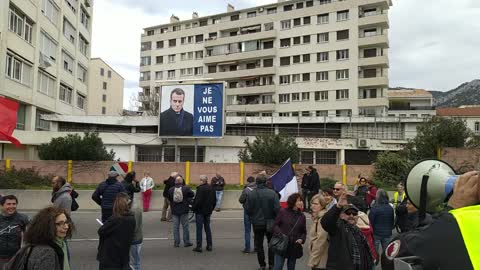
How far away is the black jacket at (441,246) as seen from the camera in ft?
4.44

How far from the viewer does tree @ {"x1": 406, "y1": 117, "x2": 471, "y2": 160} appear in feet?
86.3

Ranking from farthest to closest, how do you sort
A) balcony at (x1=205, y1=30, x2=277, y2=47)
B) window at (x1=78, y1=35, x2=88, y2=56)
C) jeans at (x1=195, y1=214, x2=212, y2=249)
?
balcony at (x1=205, y1=30, x2=277, y2=47) → window at (x1=78, y1=35, x2=88, y2=56) → jeans at (x1=195, y1=214, x2=212, y2=249)

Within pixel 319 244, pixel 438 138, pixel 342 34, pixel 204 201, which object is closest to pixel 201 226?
pixel 204 201

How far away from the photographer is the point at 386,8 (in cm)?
5969

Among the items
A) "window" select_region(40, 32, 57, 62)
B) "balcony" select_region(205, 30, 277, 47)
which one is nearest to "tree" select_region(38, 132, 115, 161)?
"window" select_region(40, 32, 57, 62)

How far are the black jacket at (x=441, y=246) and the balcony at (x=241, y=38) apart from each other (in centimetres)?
6586

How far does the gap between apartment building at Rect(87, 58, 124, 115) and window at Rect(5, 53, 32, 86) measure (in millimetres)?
48268

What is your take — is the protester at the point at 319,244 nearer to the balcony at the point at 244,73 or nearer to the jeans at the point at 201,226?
the jeans at the point at 201,226

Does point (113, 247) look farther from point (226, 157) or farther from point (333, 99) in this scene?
point (333, 99)

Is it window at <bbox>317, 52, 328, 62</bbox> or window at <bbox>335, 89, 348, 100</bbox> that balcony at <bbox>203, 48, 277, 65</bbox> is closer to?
window at <bbox>317, 52, 328, 62</bbox>

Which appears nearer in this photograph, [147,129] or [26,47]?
[26,47]

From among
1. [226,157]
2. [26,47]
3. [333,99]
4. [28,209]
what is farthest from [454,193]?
[333,99]

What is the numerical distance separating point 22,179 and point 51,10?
22839 mm

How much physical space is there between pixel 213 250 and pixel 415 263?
9.43 m
